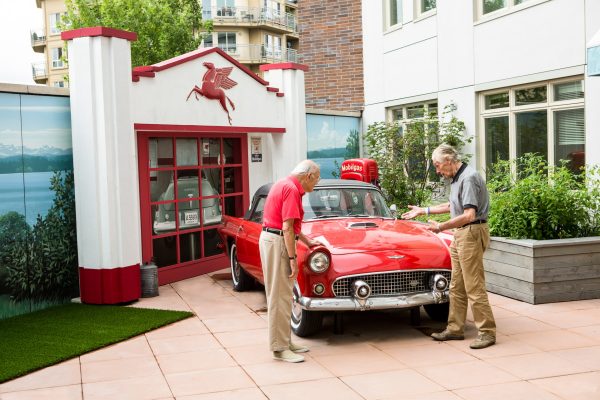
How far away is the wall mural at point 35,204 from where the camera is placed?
8.04m

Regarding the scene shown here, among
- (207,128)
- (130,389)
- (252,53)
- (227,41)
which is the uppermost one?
(227,41)

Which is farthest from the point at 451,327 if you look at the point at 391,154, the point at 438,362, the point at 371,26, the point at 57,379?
the point at 371,26

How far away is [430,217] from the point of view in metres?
11.1

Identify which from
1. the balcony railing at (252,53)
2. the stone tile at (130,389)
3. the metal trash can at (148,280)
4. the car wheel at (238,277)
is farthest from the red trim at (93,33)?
the balcony railing at (252,53)

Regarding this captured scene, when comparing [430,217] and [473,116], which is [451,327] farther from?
[473,116]

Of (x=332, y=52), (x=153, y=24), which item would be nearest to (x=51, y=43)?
(x=153, y=24)

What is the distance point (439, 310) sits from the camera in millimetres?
7324

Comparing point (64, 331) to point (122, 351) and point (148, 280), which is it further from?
point (148, 280)

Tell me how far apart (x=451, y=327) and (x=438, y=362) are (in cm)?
77

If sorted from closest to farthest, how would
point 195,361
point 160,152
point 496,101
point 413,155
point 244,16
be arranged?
point 195,361
point 160,152
point 496,101
point 413,155
point 244,16

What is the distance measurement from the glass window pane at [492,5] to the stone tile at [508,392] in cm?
794

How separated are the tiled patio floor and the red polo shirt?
47.9 inches

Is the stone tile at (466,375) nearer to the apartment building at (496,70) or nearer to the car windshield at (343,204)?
the car windshield at (343,204)

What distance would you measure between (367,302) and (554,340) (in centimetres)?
177
